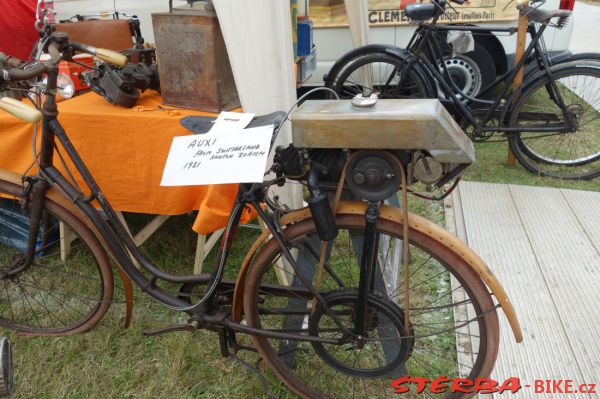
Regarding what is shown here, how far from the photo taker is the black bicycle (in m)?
3.40

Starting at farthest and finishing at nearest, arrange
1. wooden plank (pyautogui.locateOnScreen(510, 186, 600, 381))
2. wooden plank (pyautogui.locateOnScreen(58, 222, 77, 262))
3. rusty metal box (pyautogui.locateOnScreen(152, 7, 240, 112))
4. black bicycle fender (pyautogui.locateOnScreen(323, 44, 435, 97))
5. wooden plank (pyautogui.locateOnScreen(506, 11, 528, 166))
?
→ black bicycle fender (pyautogui.locateOnScreen(323, 44, 435, 97)) < wooden plank (pyautogui.locateOnScreen(506, 11, 528, 166)) < wooden plank (pyautogui.locateOnScreen(58, 222, 77, 262)) < wooden plank (pyautogui.locateOnScreen(510, 186, 600, 381)) < rusty metal box (pyautogui.locateOnScreen(152, 7, 240, 112))

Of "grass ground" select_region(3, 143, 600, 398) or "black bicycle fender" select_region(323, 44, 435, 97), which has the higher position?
"black bicycle fender" select_region(323, 44, 435, 97)

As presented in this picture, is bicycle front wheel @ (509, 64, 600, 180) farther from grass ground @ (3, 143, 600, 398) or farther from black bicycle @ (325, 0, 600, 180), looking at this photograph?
grass ground @ (3, 143, 600, 398)

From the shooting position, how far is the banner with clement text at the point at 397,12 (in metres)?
4.07

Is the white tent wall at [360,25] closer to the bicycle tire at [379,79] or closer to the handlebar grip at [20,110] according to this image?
the bicycle tire at [379,79]

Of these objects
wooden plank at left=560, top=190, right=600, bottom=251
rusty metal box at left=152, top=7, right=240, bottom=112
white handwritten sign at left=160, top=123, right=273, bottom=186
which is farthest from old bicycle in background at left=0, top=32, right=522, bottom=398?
wooden plank at left=560, top=190, right=600, bottom=251

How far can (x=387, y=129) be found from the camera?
1.25 metres

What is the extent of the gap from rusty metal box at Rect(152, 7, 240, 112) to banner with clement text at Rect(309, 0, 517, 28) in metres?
2.58

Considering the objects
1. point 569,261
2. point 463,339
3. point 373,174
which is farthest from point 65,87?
point 569,261

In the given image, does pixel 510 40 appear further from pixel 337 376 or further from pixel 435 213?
pixel 337 376

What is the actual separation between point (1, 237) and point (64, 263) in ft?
1.21

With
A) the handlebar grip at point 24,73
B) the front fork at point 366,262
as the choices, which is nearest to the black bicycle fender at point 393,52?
the front fork at point 366,262

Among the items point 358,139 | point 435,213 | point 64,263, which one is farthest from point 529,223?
point 64,263

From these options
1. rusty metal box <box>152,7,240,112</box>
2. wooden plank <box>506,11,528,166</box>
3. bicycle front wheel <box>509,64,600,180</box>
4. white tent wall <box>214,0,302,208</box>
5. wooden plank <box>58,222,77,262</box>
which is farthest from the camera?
bicycle front wheel <box>509,64,600,180</box>
